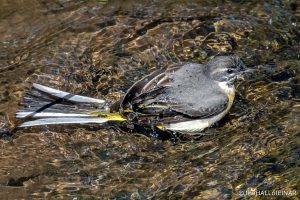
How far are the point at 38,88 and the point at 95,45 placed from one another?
6.76 feet

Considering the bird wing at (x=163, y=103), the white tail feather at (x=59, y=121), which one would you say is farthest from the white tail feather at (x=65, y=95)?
the bird wing at (x=163, y=103)

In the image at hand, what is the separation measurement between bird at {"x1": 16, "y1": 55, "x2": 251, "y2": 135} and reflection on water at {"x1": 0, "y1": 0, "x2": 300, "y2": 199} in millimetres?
230

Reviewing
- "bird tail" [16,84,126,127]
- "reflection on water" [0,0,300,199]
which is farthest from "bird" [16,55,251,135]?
"reflection on water" [0,0,300,199]

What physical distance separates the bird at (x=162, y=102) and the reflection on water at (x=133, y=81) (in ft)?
0.75

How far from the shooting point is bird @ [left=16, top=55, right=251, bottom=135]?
28.7ft

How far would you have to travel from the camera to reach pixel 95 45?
34.7ft

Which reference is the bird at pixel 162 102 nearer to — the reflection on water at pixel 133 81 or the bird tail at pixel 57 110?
the bird tail at pixel 57 110

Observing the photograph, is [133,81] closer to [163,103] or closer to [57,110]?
[163,103]

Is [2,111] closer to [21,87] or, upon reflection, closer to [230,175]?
[21,87]

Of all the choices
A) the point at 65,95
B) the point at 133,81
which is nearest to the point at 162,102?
the point at 133,81

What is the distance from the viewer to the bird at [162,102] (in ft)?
28.7

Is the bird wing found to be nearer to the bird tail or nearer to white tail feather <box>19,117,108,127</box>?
the bird tail

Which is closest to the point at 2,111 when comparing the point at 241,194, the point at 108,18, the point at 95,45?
the point at 95,45

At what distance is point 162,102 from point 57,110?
4.77ft
